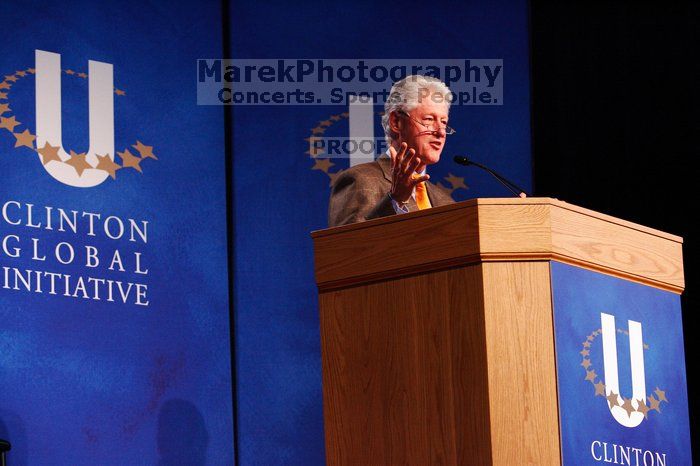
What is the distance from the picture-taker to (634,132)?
507cm

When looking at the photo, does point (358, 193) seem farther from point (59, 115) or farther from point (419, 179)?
point (59, 115)

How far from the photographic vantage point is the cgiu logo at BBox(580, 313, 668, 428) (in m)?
2.65

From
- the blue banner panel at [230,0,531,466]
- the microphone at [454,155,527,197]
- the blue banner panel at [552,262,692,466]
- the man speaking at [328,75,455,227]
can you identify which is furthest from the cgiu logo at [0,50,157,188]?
the blue banner panel at [552,262,692,466]

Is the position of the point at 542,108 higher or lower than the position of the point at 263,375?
higher

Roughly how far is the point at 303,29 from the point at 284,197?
68 cm

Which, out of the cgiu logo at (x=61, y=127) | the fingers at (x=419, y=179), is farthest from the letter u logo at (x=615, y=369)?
the cgiu logo at (x=61, y=127)

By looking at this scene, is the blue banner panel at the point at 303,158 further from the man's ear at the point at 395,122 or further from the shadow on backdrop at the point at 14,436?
the man's ear at the point at 395,122

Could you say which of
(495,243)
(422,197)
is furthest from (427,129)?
(495,243)

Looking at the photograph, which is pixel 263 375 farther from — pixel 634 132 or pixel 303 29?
pixel 634 132

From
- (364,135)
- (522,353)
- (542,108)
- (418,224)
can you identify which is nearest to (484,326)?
(522,353)

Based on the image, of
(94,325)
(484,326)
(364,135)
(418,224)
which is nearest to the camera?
(484,326)

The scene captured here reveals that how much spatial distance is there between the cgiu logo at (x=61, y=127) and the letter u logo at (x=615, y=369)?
2.16 metres

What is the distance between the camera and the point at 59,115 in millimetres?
4258

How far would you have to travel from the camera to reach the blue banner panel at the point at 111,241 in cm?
403
